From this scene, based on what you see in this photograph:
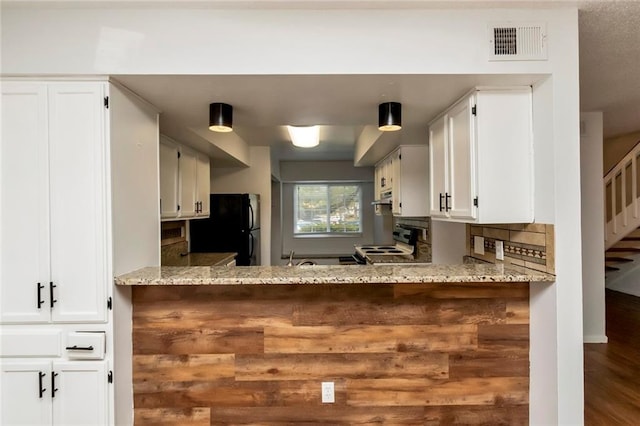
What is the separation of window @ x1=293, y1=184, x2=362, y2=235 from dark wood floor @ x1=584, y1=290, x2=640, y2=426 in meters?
4.86

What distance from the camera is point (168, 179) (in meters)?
2.88

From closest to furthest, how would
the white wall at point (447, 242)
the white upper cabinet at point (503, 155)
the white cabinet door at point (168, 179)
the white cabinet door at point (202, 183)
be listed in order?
the white upper cabinet at point (503, 155)
the white cabinet door at point (168, 179)
the white wall at point (447, 242)
the white cabinet door at point (202, 183)

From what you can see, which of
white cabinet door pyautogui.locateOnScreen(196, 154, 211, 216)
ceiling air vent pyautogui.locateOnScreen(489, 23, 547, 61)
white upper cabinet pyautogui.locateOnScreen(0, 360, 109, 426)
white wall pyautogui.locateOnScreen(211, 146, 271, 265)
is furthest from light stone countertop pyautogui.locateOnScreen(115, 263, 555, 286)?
white wall pyautogui.locateOnScreen(211, 146, 271, 265)

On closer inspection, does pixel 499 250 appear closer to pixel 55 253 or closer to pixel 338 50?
pixel 338 50

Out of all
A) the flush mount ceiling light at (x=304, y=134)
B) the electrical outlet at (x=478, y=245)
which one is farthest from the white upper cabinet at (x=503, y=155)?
the flush mount ceiling light at (x=304, y=134)

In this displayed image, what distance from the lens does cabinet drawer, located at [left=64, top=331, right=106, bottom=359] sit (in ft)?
5.75

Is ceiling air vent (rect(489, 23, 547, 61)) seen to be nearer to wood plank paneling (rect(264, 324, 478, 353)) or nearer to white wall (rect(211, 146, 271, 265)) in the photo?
wood plank paneling (rect(264, 324, 478, 353))

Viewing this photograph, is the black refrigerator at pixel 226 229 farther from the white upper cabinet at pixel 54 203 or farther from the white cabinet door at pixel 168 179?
the white upper cabinet at pixel 54 203

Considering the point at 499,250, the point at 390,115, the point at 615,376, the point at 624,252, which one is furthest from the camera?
the point at 624,252

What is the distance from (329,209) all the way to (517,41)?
623 cm

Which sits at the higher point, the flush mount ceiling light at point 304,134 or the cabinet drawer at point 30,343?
the flush mount ceiling light at point 304,134

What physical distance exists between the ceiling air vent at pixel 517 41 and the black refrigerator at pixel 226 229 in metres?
3.30

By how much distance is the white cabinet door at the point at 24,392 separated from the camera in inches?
68.7

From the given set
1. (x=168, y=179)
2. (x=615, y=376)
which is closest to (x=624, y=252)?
(x=615, y=376)
